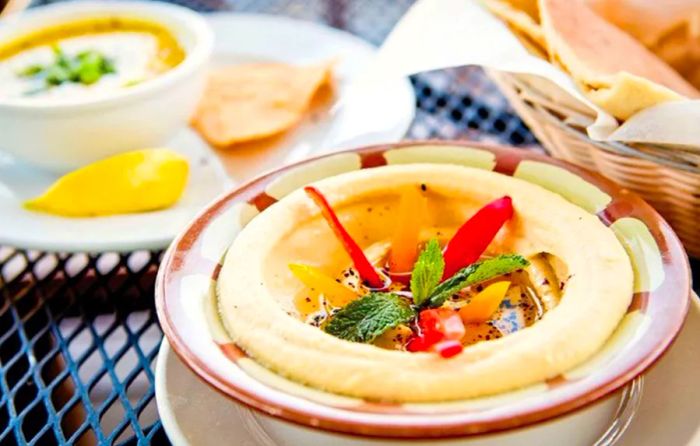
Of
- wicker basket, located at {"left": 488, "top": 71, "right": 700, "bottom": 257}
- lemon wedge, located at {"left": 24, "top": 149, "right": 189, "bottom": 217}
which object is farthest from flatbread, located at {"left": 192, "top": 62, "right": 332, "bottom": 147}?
wicker basket, located at {"left": 488, "top": 71, "right": 700, "bottom": 257}

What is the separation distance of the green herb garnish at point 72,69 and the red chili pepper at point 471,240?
2.56 ft

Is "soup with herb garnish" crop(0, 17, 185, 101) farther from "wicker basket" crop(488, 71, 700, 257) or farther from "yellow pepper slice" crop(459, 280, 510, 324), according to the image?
"yellow pepper slice" crop(459, 280, 510, 324)

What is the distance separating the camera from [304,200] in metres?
0.94

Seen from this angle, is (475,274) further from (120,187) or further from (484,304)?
(120,187)

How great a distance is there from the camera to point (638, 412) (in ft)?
2.58

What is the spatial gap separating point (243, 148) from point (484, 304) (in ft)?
2.45

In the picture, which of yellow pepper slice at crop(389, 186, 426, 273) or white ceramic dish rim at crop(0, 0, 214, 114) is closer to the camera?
yellow pepper slice at crop(389, 186, 426, 273)

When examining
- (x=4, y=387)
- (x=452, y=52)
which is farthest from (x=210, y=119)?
(x=4, y=387)

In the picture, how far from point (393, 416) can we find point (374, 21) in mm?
1470

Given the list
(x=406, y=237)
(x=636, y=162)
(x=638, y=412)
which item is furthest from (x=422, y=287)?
(x=636, y=162)

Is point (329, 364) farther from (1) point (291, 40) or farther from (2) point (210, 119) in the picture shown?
(1) point (291, 40)

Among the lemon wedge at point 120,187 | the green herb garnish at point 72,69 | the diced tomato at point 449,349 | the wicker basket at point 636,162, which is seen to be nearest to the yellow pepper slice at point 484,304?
the diced tomato at point 449,349

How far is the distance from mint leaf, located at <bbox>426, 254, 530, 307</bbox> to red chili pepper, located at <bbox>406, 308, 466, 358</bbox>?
0.06 feet

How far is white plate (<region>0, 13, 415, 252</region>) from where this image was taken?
1.19 metres
